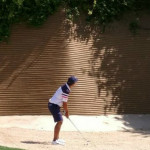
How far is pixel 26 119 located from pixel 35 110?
0.43 meters

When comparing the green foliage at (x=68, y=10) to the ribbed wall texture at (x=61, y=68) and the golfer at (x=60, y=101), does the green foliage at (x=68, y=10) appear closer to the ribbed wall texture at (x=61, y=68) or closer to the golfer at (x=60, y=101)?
the ribbed wall texture at (x=61, y=68)

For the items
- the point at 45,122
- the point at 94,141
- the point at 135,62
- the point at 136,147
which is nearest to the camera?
the point at 136,147

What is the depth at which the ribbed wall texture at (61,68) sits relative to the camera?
13773 millimetres

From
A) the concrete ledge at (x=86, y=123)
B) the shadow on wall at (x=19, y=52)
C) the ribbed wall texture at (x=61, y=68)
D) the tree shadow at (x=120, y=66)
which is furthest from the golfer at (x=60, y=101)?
the tree shadow at (x=120, y=66)

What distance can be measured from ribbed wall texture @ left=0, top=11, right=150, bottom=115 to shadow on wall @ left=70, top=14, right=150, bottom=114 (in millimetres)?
30

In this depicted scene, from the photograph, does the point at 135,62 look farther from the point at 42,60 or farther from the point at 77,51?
the point at 42,60

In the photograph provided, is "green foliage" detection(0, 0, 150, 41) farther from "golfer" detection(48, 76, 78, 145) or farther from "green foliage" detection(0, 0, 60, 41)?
"golfer" detection(48, 76, 78, 145)

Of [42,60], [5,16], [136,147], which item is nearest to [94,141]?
[136,147]

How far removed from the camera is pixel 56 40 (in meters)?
13.9

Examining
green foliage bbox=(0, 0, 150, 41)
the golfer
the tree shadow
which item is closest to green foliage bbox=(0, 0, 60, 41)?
green foliage bbox=(0, 0, 150, 41)

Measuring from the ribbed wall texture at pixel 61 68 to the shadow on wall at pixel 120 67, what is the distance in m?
0.03

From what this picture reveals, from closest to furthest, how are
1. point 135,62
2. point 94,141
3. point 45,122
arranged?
point 94,141 → point 45,122 → point 135,62

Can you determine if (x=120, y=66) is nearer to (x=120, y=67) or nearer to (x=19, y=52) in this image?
(x=120, y=67)

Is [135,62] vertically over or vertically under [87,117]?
over
